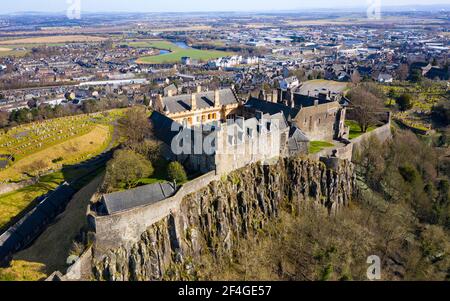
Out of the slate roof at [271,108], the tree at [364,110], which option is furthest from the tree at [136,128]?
the tree at [364,110]

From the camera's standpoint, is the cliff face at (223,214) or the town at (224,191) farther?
the town at (224,191)

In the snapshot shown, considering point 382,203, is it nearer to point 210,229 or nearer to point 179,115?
point 210,229

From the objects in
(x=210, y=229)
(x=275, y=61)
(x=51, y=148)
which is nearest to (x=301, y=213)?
(x=210, y=229)

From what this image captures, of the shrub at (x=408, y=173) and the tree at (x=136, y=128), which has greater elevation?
the tree at (x=136, y=128)

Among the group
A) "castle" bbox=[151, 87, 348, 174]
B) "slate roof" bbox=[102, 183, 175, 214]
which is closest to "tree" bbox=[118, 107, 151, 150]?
"castle" bbox=[151, 87, 348, 174]

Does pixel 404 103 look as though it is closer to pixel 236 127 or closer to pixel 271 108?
pixel 271 108

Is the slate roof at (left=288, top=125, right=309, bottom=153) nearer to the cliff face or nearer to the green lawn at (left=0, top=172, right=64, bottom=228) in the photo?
the cliff face

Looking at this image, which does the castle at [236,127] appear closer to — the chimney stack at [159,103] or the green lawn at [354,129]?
the chimney stack at [159,103]
